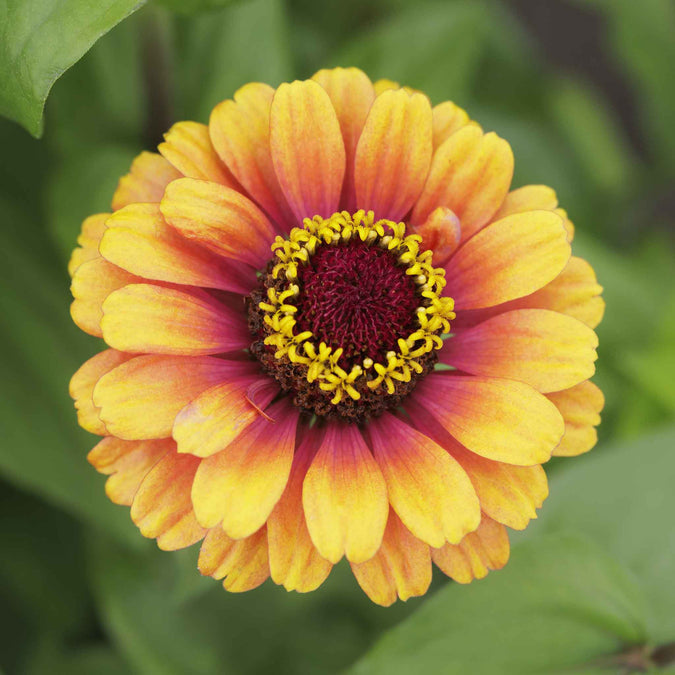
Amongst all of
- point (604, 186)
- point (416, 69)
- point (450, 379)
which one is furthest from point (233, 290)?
point (604, 186)

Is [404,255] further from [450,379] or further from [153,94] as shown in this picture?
[153,94]

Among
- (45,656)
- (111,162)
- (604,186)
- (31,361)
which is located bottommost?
(604,186)

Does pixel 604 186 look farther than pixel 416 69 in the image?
Yes

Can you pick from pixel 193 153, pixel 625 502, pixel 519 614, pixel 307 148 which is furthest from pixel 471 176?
pixel 625 502

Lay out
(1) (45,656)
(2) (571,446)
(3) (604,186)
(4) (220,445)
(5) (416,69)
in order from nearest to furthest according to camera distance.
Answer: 1. (4) (220,445)
2. (2) (571,446)
3. (1) (45,656)
4. (5) (416,69)
5. (3) (604,186)

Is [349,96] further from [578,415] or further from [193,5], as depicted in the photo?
[578,415]

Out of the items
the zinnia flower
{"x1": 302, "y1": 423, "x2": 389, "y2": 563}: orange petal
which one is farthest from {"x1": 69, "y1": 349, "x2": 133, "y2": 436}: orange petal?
{"x1": 302, "y1": 423, "x2": 389, "y2": 563}: orange petal
